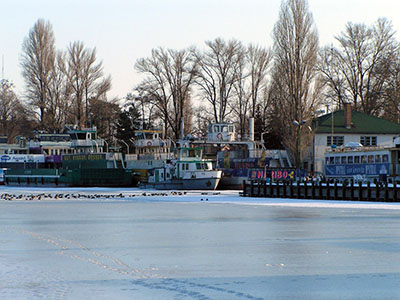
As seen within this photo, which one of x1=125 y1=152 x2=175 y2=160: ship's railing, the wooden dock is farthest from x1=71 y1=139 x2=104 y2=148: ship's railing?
the wooden dock

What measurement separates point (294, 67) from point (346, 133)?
9670 millimetres

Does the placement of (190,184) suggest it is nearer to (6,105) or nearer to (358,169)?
(358,169)

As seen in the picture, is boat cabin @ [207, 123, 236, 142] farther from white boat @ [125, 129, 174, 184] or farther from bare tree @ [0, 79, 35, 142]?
bare tree @ [0, 79, 35, 142]

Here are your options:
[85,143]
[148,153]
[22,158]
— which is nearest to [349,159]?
[148,153]

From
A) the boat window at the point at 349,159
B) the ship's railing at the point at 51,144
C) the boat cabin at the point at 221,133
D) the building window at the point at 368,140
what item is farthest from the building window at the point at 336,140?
the ship's railing at the point at 51,144

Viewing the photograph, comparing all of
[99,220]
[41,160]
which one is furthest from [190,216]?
[41,160]

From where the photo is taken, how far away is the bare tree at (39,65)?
96500 mm

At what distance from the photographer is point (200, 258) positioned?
1675 centimetres

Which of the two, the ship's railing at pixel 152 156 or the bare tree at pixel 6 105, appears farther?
the bare tree at pixel 6 105


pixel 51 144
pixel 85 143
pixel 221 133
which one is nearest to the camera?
pixel 221 133

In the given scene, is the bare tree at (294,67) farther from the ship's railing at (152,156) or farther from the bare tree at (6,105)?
the bare tree at (6,105)

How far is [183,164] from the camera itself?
69.8 metres

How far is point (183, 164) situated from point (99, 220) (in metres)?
41.5

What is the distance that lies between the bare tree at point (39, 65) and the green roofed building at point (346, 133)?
126ft
